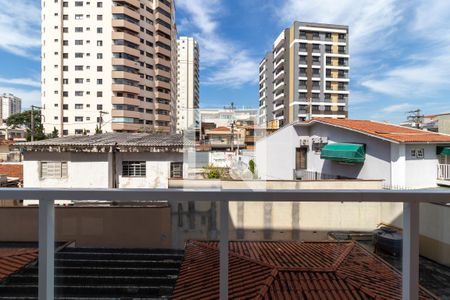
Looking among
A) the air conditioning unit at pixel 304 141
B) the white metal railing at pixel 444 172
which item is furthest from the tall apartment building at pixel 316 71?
the white metal railing at pixel 444 172

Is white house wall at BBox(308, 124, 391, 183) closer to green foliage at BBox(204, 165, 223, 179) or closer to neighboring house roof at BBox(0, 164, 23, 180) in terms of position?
green foliage at BBox(204, 165, 223, 179)

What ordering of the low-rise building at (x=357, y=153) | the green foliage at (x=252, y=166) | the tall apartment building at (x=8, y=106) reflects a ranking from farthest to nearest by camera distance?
the tall apartment building at (x=8, y=106), the low-rise building at (x=357, y=153), the green foliage at (x=252, y=166)

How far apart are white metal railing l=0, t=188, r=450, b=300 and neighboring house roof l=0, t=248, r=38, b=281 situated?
10cm

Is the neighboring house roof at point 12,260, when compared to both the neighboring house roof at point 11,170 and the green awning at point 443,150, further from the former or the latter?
the neighboring house roof at point 11,170

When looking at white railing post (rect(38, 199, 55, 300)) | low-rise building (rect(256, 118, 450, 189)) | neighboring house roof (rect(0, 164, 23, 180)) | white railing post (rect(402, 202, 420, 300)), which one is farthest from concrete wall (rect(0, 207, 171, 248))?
neighboring house roof (rect(0, 164, 23, 180))

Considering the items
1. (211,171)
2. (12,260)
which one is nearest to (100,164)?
(211,171)

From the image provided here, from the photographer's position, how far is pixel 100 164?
8.56 metres

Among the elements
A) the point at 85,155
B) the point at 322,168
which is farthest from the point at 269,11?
the point at 322,168

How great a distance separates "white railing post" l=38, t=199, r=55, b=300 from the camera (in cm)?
84

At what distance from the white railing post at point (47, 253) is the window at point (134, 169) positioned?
316 inches

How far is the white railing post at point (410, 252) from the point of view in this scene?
2.71 feet

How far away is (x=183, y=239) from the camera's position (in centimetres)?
117

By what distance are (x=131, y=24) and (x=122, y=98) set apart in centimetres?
962

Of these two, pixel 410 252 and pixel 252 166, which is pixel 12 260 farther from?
pixel 252 166
